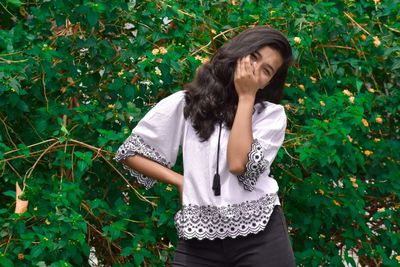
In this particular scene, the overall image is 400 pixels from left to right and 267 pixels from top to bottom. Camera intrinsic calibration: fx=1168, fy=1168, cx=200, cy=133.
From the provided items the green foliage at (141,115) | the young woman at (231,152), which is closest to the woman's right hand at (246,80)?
the young woman at (231,152)

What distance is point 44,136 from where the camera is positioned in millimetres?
5121

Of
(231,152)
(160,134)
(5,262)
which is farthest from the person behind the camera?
(5,262)

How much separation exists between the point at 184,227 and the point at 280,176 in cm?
160

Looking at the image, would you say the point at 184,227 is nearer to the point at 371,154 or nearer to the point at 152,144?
the point at 152,144

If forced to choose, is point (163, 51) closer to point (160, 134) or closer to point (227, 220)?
point (160, 134)

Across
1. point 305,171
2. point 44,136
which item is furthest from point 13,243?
point 305,171

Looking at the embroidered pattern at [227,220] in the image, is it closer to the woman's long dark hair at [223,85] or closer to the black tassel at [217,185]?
the black tassel at [217,185]

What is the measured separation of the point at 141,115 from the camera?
5004 mm

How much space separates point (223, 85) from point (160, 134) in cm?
28

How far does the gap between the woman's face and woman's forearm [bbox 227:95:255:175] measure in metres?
0.17

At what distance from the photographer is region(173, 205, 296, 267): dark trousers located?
3.75 metres

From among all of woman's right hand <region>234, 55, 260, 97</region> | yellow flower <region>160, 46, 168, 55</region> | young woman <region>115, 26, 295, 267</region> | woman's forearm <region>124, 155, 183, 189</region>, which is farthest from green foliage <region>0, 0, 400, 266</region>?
woman's right hand <region>234, 55, 260, 97</region>

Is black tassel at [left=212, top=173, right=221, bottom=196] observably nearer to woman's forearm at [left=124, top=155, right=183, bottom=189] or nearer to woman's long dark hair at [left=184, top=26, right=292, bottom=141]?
woman's long dark hair at [left=184, top=26, right=292, bottom=141]

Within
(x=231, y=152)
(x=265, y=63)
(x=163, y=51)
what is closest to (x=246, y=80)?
(x=265, y=63)
